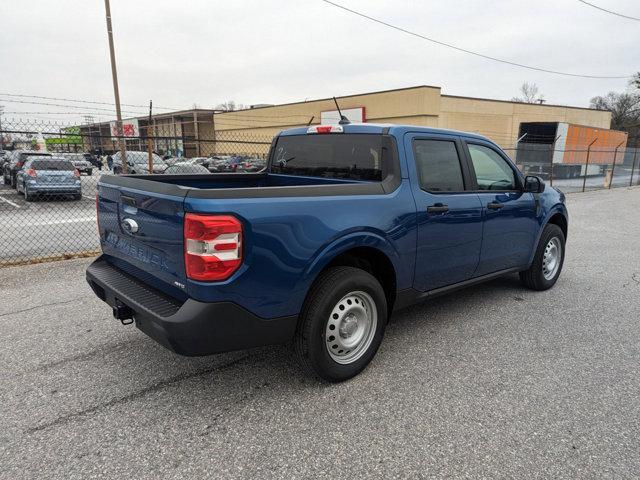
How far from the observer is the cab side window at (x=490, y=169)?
13.4 feet

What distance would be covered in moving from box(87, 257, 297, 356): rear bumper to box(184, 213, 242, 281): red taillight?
19 centimetres

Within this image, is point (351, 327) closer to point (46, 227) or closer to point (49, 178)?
point (46, 227)

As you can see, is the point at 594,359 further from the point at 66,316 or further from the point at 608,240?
the point at 608,240

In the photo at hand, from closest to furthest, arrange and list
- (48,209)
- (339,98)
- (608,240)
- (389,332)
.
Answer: (389,332)
(608,240)
(48,209)
(339,98)

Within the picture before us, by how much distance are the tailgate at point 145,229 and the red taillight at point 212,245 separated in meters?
0.10

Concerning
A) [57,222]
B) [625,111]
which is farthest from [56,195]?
[625,111]

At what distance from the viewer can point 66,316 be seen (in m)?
4.27

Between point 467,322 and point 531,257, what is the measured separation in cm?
125

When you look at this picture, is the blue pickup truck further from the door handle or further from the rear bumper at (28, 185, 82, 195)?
the rear bumper at (28, 185, 82, 195)

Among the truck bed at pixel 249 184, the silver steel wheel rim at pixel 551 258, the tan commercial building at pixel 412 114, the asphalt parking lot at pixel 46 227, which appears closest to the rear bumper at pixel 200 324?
the truck bed at pixel 249 184

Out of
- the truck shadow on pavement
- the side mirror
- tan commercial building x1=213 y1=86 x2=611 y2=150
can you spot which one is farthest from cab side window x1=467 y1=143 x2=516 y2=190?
tan commercial building x1=213 y1=86 x2=611 y2=150

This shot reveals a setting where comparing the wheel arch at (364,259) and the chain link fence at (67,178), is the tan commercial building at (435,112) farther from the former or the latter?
the wheel arch at (364,259)

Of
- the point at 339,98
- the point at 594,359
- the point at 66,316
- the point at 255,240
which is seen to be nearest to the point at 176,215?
the point at 255,240

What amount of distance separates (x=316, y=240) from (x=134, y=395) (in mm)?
1604
